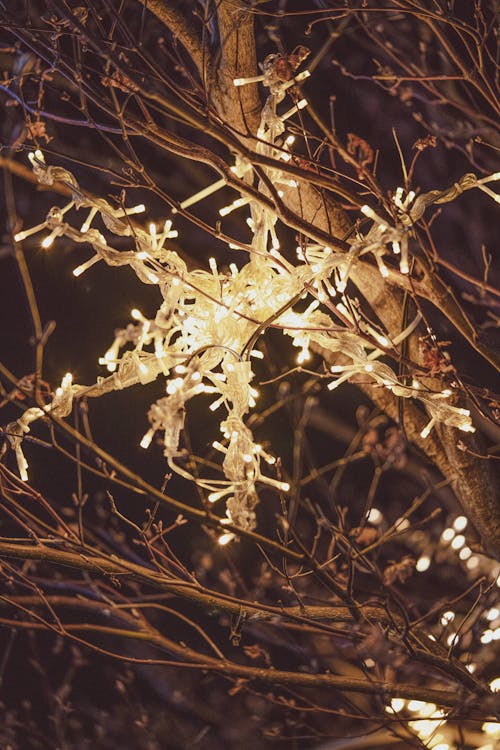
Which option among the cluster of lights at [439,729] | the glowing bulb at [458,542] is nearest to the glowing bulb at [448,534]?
the glowing bulb at [458,542]

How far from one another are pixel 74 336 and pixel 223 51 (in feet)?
3.46

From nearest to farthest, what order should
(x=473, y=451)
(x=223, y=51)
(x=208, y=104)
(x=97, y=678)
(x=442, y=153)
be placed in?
(x=208, y=104), (x=223, y=51), (x=473, y=451), (x=442, y=153), (x=97, y=678)

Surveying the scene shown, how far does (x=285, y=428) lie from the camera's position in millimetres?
2576

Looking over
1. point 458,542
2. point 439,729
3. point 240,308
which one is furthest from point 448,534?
point 240,308

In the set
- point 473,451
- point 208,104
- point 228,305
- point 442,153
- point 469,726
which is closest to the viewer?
point 208,104

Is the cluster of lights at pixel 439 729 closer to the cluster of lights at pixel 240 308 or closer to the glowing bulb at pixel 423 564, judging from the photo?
the glowing bulb at pixel 423 564

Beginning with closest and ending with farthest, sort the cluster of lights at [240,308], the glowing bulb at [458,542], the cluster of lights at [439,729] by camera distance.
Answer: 1. the cluster of lights at [240,308]
2. the cluster of lights at [439,729]
3. the glowing bulb at [458,542]

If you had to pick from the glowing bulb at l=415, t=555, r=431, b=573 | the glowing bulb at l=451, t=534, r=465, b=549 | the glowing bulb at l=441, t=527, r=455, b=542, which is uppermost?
the glowing bulb at l=441, t=527, r=455, b=542

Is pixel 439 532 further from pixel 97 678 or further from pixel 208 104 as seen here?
pixel 208 104

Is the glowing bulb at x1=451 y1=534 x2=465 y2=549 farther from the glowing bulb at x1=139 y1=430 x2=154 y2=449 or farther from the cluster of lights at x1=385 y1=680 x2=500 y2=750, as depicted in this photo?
the glowing bulb at x1=139 y1=430 x2=154 y2=449

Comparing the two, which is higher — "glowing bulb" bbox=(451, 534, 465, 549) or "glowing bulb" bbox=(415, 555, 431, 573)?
"glowing bulb" bbox=(451, 534, 465, 549)

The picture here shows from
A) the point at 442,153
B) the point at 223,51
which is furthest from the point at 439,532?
the point at 223,51

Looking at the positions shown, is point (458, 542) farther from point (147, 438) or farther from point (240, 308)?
point (147, 438)

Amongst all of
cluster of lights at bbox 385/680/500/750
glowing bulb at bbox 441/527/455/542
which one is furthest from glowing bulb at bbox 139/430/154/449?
glowing bulb at bbox 441/527/455/542
